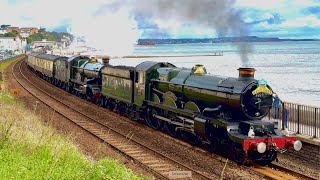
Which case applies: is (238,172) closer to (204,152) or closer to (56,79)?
(204,152)

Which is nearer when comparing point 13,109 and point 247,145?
point 247,145

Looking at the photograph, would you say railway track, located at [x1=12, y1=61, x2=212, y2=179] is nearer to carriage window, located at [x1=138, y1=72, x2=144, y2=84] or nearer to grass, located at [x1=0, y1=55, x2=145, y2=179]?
grass, located at [x1=0, y1=55, x2=145, y2=179]

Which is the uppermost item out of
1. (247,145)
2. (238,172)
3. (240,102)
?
(240,102)

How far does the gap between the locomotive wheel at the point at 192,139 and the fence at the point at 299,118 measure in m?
3.55

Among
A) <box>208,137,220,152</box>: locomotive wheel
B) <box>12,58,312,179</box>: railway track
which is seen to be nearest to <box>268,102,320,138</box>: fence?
<box>12,58,312,179</box>: railway track

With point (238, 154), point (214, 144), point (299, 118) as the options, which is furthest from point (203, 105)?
point (299, 118)

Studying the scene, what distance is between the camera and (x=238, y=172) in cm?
1421

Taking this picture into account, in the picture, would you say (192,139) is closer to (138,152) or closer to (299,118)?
(138,152)

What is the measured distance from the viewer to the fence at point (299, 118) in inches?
643

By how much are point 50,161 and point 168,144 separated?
27.2 ft

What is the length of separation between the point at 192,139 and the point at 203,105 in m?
2.03

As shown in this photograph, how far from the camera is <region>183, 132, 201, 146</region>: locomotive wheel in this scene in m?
18.1

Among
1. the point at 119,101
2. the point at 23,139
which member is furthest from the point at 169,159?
the point at 119,101

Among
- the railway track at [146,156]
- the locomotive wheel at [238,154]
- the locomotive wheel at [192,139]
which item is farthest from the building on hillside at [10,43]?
the locomotive wheel at [238,154]
